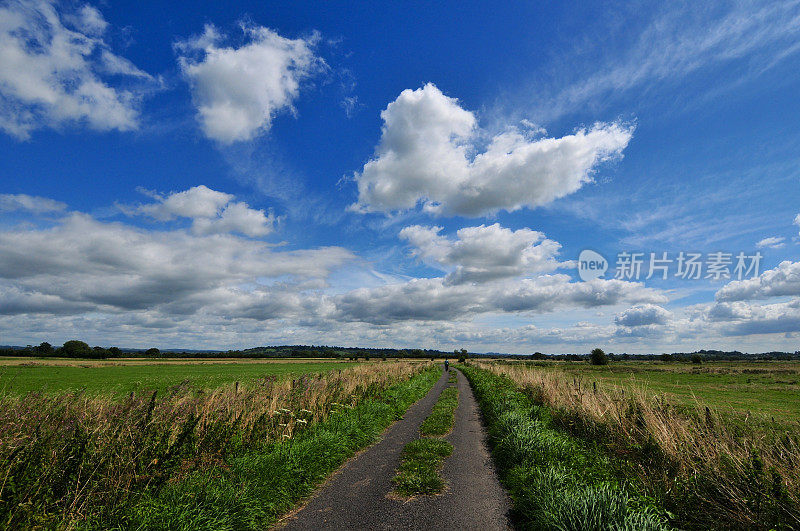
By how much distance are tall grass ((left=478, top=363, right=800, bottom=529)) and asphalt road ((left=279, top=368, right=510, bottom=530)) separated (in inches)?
132

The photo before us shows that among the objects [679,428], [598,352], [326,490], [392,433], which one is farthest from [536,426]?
[598,352]

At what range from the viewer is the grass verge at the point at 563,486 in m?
5.39

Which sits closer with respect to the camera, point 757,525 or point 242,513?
point 757,525

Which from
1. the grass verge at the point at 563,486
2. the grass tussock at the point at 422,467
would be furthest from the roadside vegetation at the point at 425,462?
the grass verge at the point at 563,486

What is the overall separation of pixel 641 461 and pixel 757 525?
3.50 meters

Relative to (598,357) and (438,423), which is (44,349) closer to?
(438,423)

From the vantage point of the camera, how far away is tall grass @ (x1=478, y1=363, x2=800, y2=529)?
5.52 meters

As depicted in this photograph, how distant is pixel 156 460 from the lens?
276 inches

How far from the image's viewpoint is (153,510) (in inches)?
218

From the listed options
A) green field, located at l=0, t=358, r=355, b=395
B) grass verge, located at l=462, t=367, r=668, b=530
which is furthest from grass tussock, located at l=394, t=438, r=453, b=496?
green field, located at l=0, t=358, r=355, b=395

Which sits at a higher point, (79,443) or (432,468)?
(79,443)

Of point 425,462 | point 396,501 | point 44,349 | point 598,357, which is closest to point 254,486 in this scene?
point 396,501

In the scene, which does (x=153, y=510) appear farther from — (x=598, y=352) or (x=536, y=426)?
(x=598, y=352)

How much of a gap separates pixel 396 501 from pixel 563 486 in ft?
11.1
